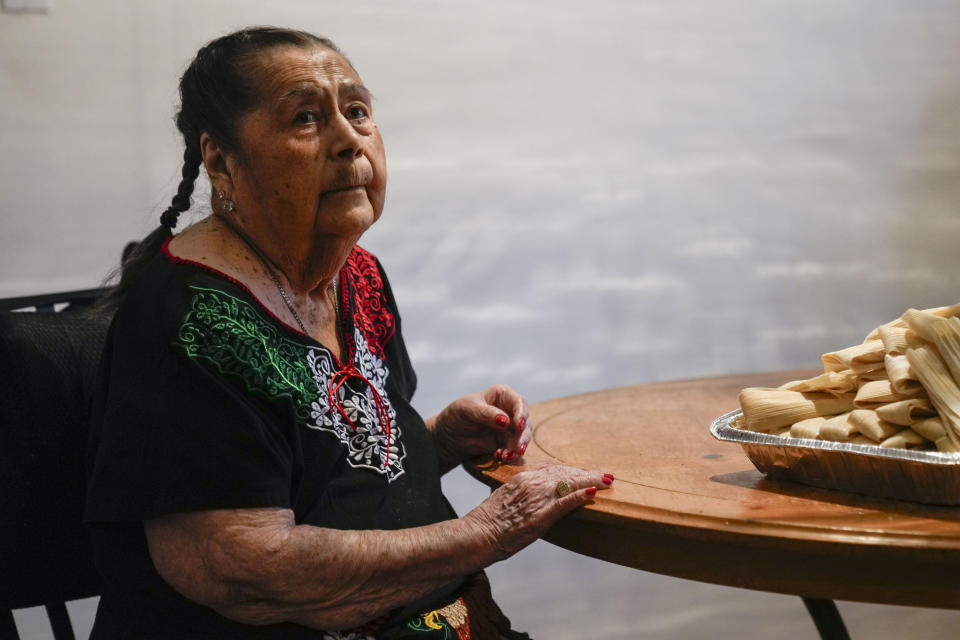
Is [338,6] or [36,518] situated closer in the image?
[36,518]

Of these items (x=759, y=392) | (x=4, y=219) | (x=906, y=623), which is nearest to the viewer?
(x=759, y=392)

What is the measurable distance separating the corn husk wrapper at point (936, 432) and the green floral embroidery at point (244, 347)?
2.61 ft

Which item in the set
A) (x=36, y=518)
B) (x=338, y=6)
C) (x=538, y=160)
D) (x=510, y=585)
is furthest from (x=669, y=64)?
(x=36, y=518)

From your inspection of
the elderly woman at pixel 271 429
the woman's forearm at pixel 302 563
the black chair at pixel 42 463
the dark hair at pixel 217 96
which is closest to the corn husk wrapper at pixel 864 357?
the elderly woman at pixel 271 429

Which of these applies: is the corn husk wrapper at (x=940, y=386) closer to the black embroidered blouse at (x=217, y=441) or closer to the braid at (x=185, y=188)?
the black embroidered blouse at (x=217, y=441)

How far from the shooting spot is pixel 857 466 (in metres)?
1.17

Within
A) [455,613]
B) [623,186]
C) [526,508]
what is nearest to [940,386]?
[526,508]

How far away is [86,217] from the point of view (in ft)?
7.33

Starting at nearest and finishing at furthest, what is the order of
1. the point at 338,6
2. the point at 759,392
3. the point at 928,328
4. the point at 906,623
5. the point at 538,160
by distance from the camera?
the point at 928,328 → the point at 759,392 → the point at 338,6 → the point at 538,160 → the point at 906,623

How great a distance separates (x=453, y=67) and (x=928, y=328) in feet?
5.87

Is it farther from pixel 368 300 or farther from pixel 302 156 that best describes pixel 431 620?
pixel 302 156

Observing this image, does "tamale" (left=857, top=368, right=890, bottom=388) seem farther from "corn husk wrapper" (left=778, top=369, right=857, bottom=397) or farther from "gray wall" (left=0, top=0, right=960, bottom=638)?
"gray wall" (left=0, top=0, right=960, bottom=638)

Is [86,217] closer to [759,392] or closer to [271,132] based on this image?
[271,132]

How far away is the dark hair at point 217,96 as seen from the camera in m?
1.34
